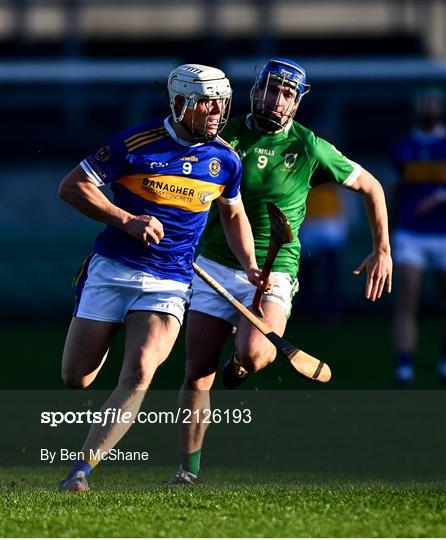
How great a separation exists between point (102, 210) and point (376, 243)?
1.68 meters

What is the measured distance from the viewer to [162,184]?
24.0 ft

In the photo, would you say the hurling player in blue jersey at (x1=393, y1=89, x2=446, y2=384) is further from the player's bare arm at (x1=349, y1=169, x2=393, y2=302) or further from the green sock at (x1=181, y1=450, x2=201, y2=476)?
the green sock at (x1=181, y1=450, x2=201, y2=476)

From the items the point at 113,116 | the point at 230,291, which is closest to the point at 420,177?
the point at 230,291

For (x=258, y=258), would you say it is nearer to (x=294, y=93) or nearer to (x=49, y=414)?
(x=294, y=93)

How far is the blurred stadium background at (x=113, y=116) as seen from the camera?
57.3ft

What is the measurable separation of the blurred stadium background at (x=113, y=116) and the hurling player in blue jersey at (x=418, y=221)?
0.92 meters

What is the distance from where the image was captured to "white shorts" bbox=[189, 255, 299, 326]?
802 cm

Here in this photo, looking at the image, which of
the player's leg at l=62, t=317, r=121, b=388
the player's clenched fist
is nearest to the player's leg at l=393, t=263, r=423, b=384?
the player's leg at l=62, t=317, r=121, b=388

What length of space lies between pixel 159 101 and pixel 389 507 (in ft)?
41.2

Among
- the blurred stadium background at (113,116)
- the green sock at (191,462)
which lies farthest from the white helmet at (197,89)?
the blurred stadium background at (113,116)

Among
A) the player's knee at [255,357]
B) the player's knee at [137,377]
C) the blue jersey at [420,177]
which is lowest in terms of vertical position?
the blue jersey at [420,177]

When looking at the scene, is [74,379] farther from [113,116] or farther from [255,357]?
[113,116]

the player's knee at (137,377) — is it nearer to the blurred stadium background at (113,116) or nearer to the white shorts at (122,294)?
the white shorts at (122,294)

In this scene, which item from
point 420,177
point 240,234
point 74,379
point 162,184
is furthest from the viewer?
point 420,177
